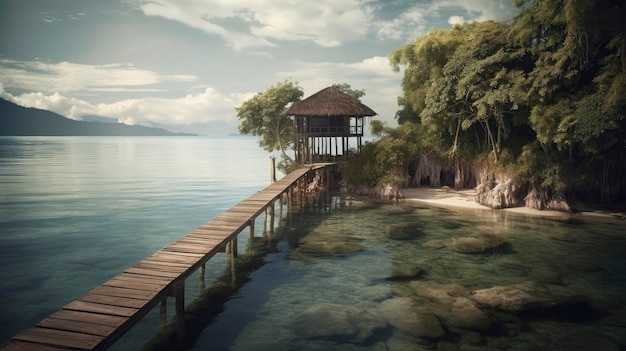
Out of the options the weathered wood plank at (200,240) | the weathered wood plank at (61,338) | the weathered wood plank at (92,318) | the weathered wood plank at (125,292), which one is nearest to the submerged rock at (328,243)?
the weathered wood plank at (200,240)

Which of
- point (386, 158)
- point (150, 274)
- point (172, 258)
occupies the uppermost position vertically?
point (386, 158)

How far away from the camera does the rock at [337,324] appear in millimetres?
8758

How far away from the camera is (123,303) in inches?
293

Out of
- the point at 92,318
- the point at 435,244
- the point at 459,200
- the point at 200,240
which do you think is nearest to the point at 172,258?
the point at 200,240

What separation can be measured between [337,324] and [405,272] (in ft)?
14.8

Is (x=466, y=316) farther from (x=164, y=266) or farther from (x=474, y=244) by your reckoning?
(x=164, y=266)

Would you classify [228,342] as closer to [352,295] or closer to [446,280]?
[352,295]

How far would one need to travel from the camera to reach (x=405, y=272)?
507 inches

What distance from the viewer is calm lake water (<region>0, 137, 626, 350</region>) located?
883cm

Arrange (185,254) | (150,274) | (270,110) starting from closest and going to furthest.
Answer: (150,274), (185,254), (270,110)

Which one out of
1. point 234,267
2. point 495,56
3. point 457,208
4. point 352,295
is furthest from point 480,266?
point 495,56

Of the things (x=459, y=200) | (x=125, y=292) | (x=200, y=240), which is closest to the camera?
(x=125, y=292)

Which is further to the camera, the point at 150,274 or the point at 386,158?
the point at 386,158

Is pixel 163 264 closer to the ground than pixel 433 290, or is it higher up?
higher up
